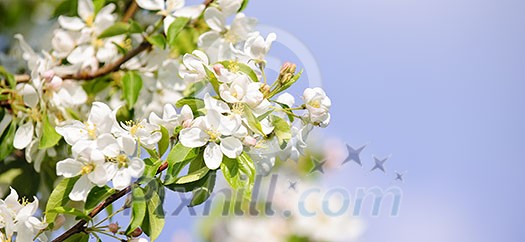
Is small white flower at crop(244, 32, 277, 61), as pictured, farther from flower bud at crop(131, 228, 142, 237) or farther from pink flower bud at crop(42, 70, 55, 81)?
pink flower bud at crop(42, 70, 55, 81)

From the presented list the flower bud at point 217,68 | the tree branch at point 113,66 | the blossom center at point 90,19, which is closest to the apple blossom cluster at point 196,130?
the flower bud at point 217,68

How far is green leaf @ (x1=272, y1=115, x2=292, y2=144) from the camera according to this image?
1170 mm

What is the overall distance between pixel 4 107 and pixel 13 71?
0.31m

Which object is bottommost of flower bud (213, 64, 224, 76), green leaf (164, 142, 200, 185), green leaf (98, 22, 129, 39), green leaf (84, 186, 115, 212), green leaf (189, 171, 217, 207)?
green leaf (84, 186, 115, 212)

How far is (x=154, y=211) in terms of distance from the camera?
115cm

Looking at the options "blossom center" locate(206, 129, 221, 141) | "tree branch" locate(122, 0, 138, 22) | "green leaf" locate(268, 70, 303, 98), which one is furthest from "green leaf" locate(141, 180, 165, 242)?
"tree branch" locate(122, 0, 138, 22)

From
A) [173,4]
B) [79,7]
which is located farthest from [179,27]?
[79,7]

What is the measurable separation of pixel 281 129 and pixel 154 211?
0.75 ft

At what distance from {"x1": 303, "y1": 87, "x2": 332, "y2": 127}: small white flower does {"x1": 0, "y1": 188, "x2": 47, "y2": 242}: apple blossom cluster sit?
443 mm

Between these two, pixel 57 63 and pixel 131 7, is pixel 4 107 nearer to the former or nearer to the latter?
pixel 57 63

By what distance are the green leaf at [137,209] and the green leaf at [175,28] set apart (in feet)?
1.64

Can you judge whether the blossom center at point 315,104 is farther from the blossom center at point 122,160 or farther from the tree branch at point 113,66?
the tree branch at point 113,66

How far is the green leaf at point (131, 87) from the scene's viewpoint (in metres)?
1.65

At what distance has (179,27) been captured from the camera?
1.58 m
